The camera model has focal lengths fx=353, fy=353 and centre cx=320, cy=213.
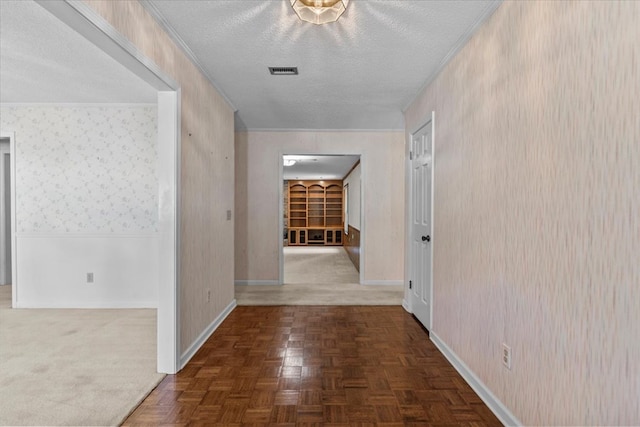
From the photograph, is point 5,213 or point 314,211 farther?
point 314,211

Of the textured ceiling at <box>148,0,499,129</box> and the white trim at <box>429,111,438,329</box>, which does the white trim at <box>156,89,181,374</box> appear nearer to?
the textured ceiling at <box>148,0,499,129</box>

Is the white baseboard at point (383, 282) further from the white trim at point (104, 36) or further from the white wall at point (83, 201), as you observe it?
the white trim at point (104, 36)

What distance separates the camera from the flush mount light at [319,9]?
1982 mm

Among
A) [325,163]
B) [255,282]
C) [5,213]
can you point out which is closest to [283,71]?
[255,282]

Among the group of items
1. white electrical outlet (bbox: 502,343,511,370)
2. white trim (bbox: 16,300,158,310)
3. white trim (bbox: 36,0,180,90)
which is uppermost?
white trim (bbox: 36,0,180,90)

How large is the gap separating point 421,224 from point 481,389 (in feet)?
5.78

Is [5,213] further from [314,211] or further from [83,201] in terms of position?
[314,211]

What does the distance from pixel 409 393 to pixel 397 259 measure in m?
3.34

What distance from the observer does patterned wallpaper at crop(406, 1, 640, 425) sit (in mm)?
1211

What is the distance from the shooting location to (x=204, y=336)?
316cm

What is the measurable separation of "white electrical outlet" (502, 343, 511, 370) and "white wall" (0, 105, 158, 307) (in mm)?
3713

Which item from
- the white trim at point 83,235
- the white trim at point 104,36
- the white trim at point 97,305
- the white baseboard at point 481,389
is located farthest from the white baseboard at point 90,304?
the white baseboard at point 481,389

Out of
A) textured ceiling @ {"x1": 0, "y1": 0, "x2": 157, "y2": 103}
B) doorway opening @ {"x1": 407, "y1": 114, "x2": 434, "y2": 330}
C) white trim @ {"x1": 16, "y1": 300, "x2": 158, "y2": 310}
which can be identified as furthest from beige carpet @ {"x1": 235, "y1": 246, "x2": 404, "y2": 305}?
textured ceiling @ {"x1": 0, "y1": 0, "x2": 157, "y2": 103}

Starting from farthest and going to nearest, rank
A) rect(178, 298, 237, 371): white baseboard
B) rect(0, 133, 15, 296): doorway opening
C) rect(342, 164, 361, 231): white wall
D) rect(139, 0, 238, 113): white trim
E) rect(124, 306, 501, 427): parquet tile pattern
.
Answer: rect(342, 164, 361, 231): white wall
rect(0, 133, 15, 296): doorway opening
rect(178, 298, 237, 371): white baseboard
rect(139, 0, 238, 113): white trim
rect(124, 306, 501, 427): parquet tile pattern
